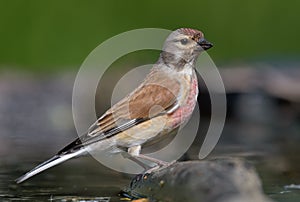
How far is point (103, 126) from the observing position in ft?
19.9

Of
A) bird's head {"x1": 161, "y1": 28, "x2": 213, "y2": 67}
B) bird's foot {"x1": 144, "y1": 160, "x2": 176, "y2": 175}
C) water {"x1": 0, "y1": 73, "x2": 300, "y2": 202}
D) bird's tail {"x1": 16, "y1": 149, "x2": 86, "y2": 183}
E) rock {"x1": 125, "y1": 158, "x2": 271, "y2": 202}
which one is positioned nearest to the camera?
rock {"x1": 125, "y1": 158, "x2": 271, "y2": 202}

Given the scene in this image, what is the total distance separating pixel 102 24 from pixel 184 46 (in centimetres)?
484

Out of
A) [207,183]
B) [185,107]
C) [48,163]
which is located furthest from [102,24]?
[207,183]

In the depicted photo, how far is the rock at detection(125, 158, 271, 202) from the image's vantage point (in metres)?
4.50

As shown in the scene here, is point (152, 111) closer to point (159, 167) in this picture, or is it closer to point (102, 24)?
point (159, 167)

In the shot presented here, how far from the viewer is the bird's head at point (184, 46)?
20.8 ft

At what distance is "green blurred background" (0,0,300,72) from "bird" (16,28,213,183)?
447cm

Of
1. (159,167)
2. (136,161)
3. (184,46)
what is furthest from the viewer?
(184,46)

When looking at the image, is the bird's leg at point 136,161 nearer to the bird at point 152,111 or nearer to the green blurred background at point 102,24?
the bird at point 152,111

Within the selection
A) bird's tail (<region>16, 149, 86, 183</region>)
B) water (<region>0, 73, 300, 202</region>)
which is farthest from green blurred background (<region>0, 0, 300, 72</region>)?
bird's tail (<region>16, 149, 86, 183</region>)

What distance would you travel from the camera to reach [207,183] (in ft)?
15.5

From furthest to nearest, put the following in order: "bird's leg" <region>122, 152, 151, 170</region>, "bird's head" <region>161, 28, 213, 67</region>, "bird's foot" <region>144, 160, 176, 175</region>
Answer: "bird's head" <region>161, 28, 213, 67</region>
"bird's leg" <region>122, 152, 151, 170</region>
"bird's foot" <region>144, 160, 176, 175</region>

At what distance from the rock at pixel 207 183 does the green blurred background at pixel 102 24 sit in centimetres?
570

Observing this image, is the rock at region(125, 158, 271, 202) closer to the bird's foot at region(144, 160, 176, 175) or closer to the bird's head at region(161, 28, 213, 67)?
the bird's foot at region(144, 160, 176, 175)
